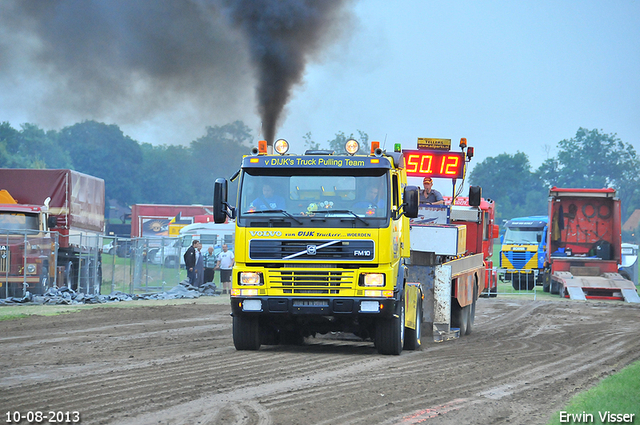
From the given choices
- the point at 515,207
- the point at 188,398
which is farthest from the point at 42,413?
the point at 515,207

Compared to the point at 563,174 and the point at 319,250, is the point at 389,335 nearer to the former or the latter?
the point at 319,250

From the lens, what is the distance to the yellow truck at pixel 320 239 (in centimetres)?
1157

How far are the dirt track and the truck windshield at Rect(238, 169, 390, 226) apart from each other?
198 centimetres

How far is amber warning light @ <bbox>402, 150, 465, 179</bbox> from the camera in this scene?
57.7ft

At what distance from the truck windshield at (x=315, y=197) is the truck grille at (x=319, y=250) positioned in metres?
0.29

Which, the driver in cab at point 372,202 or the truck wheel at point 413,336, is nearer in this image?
the driver in cab at point 372,202

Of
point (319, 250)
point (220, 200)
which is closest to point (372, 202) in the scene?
point (319, 250)

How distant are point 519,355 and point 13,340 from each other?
8170 mm

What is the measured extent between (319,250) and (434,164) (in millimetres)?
6772

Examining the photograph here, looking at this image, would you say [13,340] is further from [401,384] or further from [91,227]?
[91,227]

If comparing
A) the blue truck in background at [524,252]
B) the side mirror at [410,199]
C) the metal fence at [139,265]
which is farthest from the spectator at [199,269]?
the side mirror at [410,199]

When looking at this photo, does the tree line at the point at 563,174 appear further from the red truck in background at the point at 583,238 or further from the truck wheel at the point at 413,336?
the truck wheel at the point at 413,336

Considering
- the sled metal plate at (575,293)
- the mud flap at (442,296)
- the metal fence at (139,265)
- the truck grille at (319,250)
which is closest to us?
the truck grille at (319,250)

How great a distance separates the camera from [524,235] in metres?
39.2
